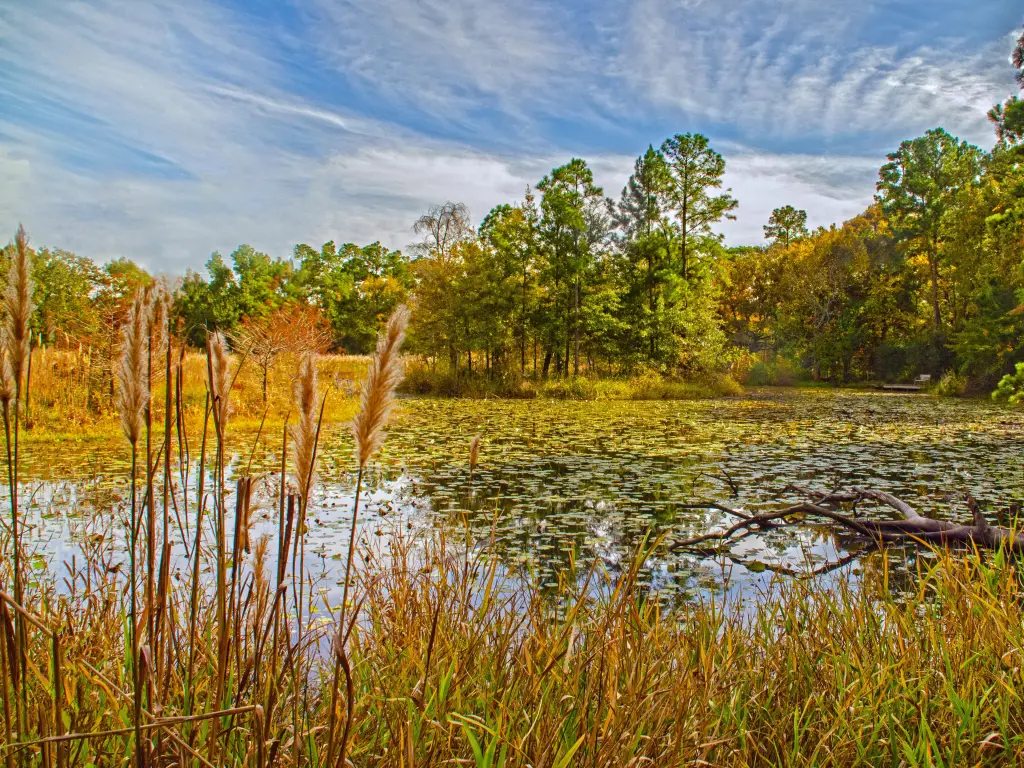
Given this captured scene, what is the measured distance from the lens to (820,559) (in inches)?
171

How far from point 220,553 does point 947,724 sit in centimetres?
179

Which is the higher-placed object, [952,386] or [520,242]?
[520,242]

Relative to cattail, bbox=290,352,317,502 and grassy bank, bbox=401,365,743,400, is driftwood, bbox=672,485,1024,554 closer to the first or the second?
cattail, bbox=290,352,317,502

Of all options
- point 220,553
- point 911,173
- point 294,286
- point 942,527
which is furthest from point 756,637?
point 294,286

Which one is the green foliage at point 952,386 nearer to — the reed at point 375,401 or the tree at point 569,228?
the tree at point 569,228

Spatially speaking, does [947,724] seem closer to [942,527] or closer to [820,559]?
[820,559]

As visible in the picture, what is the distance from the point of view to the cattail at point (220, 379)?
1324 millimetres

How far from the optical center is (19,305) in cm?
103

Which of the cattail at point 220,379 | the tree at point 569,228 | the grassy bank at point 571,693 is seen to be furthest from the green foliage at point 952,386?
the cattail at point 220,379

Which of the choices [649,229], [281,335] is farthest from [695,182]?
[281,335]

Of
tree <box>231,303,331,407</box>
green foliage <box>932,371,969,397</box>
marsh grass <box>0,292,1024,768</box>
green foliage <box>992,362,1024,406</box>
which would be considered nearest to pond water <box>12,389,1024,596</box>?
marsh grass <box>0,292,1024,768</box>

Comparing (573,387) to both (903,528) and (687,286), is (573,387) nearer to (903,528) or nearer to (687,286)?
(687,286)

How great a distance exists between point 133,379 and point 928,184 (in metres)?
31.7

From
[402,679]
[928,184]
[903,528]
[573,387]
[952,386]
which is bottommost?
[903,528]
